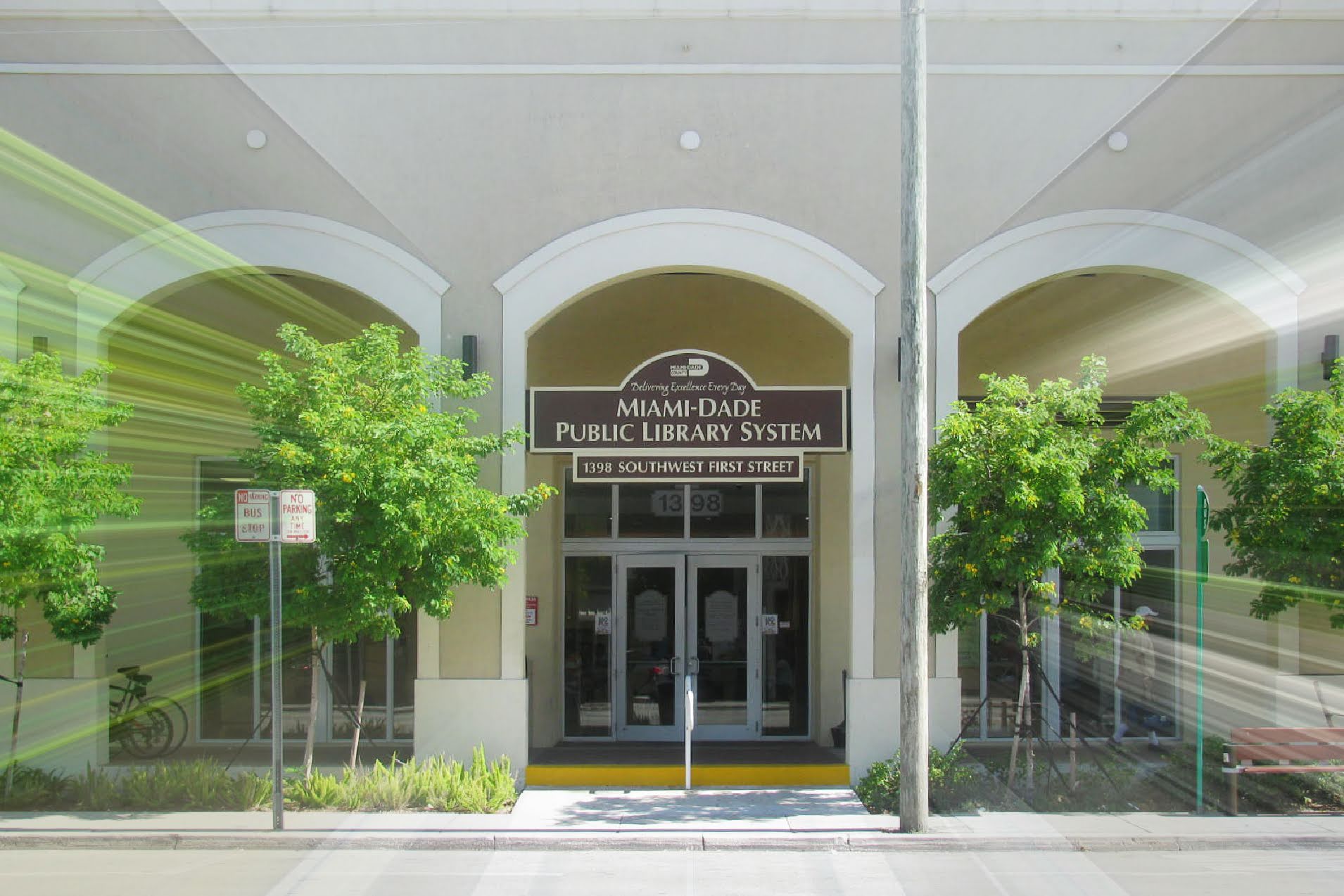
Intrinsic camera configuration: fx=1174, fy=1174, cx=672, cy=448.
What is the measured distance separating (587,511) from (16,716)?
7.09 m

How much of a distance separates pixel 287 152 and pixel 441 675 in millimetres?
5928

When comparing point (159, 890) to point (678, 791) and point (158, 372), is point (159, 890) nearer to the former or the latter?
point (678, 791)

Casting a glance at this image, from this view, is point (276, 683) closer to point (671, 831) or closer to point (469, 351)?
point (671, 831)

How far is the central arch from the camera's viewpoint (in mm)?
12680

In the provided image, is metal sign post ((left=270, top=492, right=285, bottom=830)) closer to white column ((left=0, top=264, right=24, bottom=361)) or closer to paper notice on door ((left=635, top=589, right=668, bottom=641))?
white column ((left=0, top=264, right=24, bottom=361))

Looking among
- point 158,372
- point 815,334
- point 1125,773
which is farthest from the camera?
point 815,334

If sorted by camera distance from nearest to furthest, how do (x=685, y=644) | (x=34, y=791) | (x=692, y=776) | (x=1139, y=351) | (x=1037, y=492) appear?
(x=1037, y=492) < (x=34, y=791) < (x=692, y=776) < (x=1139, y=351) < (x=685, y=644)

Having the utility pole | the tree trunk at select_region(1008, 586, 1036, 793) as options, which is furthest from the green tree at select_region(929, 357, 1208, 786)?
the utility pole

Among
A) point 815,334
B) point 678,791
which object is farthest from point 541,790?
point 815,334

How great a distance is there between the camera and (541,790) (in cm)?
1247

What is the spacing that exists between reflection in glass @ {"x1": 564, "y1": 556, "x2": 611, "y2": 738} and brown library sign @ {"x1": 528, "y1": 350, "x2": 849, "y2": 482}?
11.6 ft

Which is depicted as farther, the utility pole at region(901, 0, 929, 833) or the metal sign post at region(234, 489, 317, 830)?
the utility pole at region(901, 0, 929, 833)

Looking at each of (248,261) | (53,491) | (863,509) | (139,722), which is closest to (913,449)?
(863,509)

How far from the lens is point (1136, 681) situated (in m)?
15.4
